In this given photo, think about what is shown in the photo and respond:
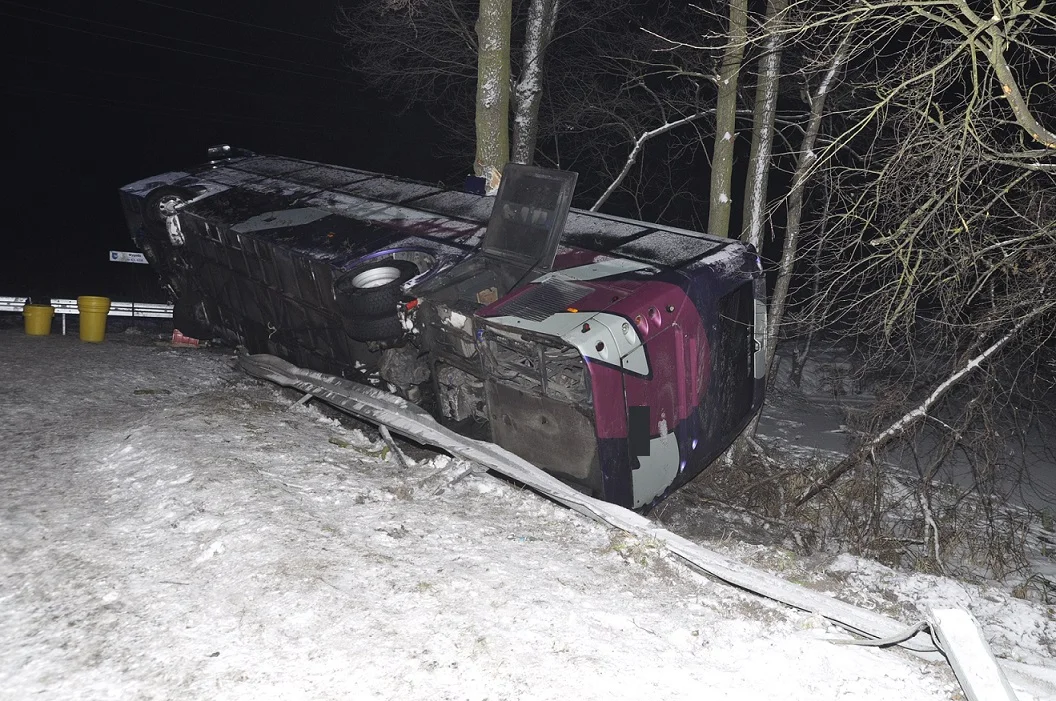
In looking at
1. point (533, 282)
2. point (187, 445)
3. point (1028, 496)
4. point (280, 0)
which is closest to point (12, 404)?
point (187, 445)

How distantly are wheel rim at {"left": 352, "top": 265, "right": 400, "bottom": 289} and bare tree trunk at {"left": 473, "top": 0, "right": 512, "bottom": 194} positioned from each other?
291 centimetres

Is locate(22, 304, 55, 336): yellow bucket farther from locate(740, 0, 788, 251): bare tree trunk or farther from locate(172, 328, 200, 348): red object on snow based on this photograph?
locate(740, 0, 788, 251): bare tree trunk

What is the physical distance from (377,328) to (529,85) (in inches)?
231

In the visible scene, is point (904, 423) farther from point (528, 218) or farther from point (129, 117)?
point (129, 117)

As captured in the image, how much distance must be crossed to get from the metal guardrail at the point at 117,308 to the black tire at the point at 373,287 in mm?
4833

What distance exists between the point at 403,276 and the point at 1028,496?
23.9ft

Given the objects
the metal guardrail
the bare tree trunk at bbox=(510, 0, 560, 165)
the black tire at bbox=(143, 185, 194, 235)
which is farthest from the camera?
the bare tree trunk at bbox=(510, 0, 560, 165)

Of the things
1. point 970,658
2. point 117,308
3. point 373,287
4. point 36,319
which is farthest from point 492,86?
point 970,658

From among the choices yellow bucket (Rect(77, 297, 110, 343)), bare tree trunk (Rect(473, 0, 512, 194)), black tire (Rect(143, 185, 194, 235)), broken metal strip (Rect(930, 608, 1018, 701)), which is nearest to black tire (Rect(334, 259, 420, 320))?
bare tree trunk (Rect(473, 0, 512, 194))

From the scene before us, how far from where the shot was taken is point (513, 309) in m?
5.86

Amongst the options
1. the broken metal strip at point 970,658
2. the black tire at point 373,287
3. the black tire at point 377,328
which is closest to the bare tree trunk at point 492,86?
the black tire at point 373,287

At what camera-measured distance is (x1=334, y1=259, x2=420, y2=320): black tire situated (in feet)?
22.7

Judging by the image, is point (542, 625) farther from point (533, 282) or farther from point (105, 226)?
→ point (105, 226)

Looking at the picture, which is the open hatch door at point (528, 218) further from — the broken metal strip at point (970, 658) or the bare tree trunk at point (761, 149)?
the broken metal strip at point (970, 658)
